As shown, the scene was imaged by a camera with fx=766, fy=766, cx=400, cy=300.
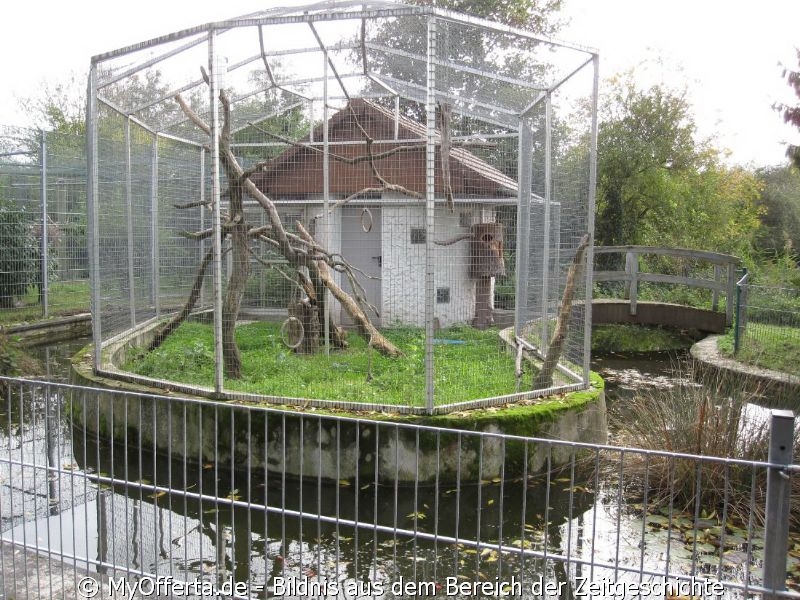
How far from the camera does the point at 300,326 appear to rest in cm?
916

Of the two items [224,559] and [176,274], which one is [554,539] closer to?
[224,559]

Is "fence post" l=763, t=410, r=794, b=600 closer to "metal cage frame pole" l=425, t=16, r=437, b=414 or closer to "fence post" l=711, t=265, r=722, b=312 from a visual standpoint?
"metal cage frame pole" l=425, t=16, r=437, b=414

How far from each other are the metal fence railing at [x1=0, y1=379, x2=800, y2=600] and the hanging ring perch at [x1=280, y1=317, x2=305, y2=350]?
2204 millimetres

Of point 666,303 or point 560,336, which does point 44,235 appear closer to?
point 560,336

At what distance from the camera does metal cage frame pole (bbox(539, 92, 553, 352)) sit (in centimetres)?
836

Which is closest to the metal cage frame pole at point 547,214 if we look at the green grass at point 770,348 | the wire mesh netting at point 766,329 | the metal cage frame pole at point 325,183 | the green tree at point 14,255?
the metal cage frame pole at point 325,183

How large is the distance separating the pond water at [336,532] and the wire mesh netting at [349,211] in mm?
957

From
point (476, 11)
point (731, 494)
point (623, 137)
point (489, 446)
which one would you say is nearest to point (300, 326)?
point (489, 446)

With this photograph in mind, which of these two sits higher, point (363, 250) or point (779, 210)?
point (779, 210)

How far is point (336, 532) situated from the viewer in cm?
384

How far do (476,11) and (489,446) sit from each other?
2190 cm

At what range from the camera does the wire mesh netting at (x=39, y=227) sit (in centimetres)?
1472

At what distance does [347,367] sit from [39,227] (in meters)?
9.76

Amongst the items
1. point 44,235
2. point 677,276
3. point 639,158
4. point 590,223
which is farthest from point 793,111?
point 44,235
